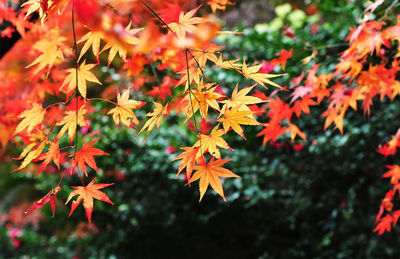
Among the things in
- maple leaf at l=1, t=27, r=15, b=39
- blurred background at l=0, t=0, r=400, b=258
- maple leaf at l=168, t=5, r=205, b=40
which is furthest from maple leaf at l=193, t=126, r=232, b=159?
blurred background at l=0, t=0, r=400, b=258

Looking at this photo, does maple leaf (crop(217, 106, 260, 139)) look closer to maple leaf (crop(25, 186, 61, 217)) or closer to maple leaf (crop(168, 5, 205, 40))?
maple leaf (crop(168, 5, 205, 40))

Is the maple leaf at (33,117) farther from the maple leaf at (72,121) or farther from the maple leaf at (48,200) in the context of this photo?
the maple leaf at (48,200)

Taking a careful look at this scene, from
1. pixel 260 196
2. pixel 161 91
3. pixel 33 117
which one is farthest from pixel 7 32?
pixel 260 196

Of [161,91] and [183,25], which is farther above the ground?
[183,25]

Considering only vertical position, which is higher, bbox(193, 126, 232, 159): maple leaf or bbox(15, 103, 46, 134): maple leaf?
bbox(193, 126, 232, 159): maple leaf

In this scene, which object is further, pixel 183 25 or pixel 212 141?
pixel 183 25

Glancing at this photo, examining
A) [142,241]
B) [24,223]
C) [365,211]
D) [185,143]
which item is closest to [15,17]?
[185,143]

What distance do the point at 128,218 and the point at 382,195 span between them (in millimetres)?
2427

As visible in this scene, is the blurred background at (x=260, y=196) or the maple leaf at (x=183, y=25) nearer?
the maple leaf at (x=183, y=25)

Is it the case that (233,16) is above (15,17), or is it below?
below

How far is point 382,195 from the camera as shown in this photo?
10.8ft

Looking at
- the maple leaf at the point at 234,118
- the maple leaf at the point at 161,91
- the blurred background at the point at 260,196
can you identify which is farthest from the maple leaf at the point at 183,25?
the blurred background at the point at 260,196

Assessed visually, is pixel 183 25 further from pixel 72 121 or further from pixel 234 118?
pixel 72 121

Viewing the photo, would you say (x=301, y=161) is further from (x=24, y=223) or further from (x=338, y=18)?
(x=24, y=223)
